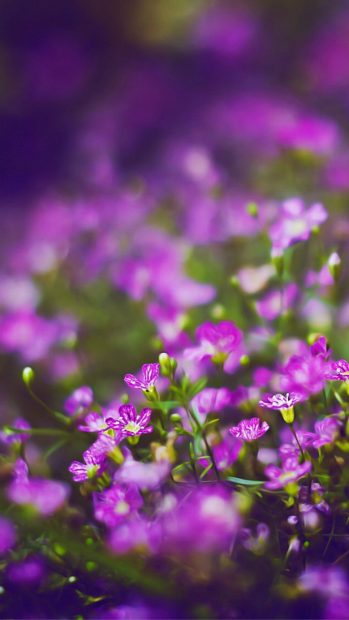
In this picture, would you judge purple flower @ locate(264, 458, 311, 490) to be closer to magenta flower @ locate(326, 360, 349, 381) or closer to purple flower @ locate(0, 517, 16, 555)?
magenta flower @ locate(326, 360, 349, 381)

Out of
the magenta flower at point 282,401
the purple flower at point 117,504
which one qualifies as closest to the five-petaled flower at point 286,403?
the magenta flower at point 282,401

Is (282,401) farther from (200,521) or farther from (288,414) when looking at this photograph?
(200,521)

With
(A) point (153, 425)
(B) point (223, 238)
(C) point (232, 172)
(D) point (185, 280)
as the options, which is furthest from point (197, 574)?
(C) point (232, 172)

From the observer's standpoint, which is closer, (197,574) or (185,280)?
(197,574)

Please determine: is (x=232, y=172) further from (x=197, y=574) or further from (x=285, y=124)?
(x=197, y=574)

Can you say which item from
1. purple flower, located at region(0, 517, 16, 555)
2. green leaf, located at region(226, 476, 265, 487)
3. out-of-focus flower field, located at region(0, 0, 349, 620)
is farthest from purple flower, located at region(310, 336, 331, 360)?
purple flower, located at region(0, 517, 16, 555)

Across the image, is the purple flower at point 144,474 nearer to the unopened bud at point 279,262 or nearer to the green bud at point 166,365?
the green bud at point 166,365
